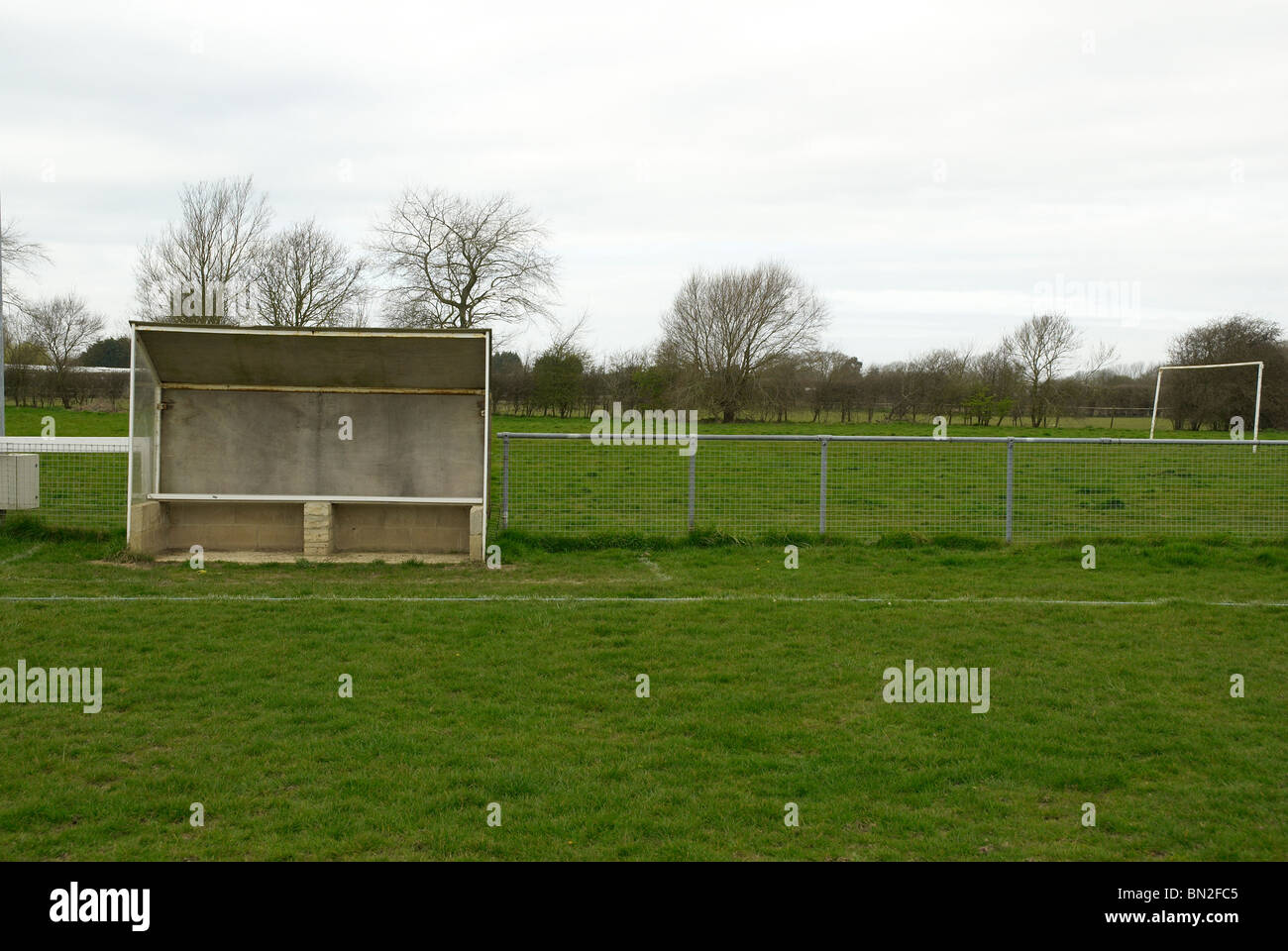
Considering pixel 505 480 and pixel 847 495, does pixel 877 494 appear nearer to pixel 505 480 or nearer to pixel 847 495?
pixel 847 495

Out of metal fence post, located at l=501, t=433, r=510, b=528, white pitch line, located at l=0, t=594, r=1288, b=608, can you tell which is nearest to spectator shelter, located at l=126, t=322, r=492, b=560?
metal fence post, located at l=501, t=433, r=510, b=528

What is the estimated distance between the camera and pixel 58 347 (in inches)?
1731

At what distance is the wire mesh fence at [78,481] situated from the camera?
41.5 ft

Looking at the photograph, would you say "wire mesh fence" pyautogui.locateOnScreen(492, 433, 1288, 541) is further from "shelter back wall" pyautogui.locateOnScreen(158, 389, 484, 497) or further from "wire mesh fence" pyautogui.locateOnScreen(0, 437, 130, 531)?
"wire mesh fence" pyautogui.locateOnScreen(0, 437, 130, 531)

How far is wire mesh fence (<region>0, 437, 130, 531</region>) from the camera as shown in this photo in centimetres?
1265

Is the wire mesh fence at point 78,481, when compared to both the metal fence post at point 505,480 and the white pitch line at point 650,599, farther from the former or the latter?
the metal fence post at point 505,480

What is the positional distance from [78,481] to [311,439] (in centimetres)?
475

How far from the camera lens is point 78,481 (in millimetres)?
15227

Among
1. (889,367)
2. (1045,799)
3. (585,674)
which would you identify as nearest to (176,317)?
(889,367)

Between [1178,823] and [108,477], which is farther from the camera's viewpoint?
[108,477]

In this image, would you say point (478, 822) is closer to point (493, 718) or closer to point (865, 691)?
point (493, 718)

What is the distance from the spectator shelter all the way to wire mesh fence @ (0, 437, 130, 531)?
0.79 m

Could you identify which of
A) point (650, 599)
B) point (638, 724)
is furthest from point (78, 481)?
point (638, 724)

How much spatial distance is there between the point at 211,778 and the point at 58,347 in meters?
45.9
